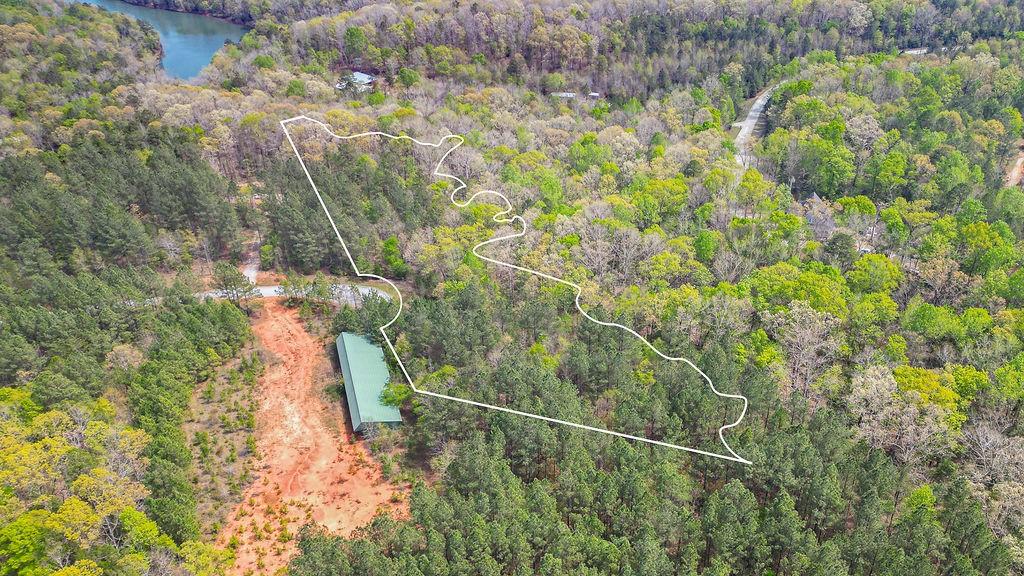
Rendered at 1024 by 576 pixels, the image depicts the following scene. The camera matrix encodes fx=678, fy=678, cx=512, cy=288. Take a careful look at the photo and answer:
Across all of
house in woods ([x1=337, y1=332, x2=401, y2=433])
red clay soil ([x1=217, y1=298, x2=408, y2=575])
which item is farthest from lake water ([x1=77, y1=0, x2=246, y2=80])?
house in woods ([x1=337, y1=332, x2=401, y2=433])

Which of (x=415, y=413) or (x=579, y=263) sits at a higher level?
(x=579, y=263)

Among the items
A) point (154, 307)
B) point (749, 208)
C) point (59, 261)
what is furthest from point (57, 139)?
point (749, 208)

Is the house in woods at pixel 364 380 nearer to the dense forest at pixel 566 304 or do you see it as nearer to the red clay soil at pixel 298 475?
the dense forest at pixel 566 304

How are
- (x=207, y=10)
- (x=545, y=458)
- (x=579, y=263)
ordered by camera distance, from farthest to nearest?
(x=207, y=10)
(x=579, y=263)
(x=545, y=458)

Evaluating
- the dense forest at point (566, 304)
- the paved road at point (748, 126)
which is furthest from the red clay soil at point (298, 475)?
the paved road at point (748, 126)

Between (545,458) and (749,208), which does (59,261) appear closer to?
(545,458)

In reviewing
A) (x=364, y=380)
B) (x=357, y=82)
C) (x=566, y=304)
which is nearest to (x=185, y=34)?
(x=357, y=82)

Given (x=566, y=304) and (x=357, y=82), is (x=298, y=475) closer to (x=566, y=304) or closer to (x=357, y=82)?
(x=566, y=304)

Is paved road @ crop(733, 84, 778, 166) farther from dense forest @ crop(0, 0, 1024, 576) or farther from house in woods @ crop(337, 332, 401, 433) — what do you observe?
house in woods @ crop(337, 332, 401, 433)
